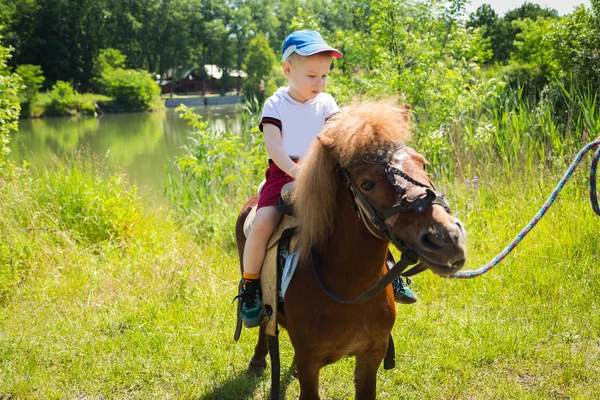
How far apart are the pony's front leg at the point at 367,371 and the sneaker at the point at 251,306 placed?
600mm

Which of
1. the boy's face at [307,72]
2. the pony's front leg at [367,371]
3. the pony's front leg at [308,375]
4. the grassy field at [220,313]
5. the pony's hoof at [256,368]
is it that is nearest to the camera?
the pony's front leg at [308,375]

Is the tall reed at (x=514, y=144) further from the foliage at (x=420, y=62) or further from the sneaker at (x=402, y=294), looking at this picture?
the sneaker at (x=402, y=294)

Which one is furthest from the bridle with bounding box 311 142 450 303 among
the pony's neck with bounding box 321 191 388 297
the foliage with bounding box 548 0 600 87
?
the foliage with bounding box 548 0 600 87

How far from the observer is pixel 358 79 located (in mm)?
6820

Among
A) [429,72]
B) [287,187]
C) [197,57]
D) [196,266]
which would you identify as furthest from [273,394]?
[197,57]

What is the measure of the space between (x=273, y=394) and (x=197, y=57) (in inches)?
2995

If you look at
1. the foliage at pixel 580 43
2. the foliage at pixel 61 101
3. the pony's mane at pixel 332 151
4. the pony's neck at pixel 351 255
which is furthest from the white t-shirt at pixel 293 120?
the foliage at pixel 61 101

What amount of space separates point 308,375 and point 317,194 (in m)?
0.92

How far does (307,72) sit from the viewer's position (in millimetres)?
2609

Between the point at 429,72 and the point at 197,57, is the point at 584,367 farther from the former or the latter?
the point at 197,57

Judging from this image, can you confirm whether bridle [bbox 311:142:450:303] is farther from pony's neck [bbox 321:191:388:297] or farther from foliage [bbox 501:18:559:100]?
foliage [bbox 501:18:559:100]

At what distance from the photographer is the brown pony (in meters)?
1.76

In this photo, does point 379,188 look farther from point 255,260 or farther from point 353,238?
point 255,260

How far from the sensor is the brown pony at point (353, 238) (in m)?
1.76
